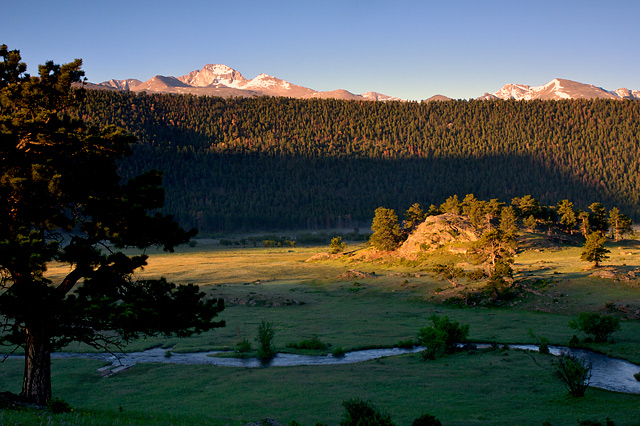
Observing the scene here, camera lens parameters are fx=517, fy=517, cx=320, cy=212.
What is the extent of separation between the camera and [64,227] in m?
17.4

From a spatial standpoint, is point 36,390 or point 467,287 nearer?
point 36,390

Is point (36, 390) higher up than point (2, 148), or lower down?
lower down

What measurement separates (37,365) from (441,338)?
902 inches

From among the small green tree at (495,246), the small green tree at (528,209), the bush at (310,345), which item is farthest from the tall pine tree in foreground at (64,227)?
the small green tree at (528,209)

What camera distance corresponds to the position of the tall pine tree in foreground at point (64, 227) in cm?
1689

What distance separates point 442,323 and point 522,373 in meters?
7.05

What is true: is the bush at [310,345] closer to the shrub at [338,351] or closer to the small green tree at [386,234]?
the shrub at [338,351]

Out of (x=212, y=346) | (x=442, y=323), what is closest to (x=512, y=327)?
(x=442, y=323)

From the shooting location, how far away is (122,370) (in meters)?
31.8

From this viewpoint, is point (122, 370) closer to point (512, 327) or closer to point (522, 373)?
point (522, 373)

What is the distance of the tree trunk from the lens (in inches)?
701

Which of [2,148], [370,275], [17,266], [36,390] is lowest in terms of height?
[370,275]

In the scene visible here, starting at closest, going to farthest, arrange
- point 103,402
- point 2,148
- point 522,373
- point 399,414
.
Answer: point 2,148 < point 399,414 < point 103,402 < point 522,373

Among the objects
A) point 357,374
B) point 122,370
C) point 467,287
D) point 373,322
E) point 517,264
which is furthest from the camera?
point 517,264
